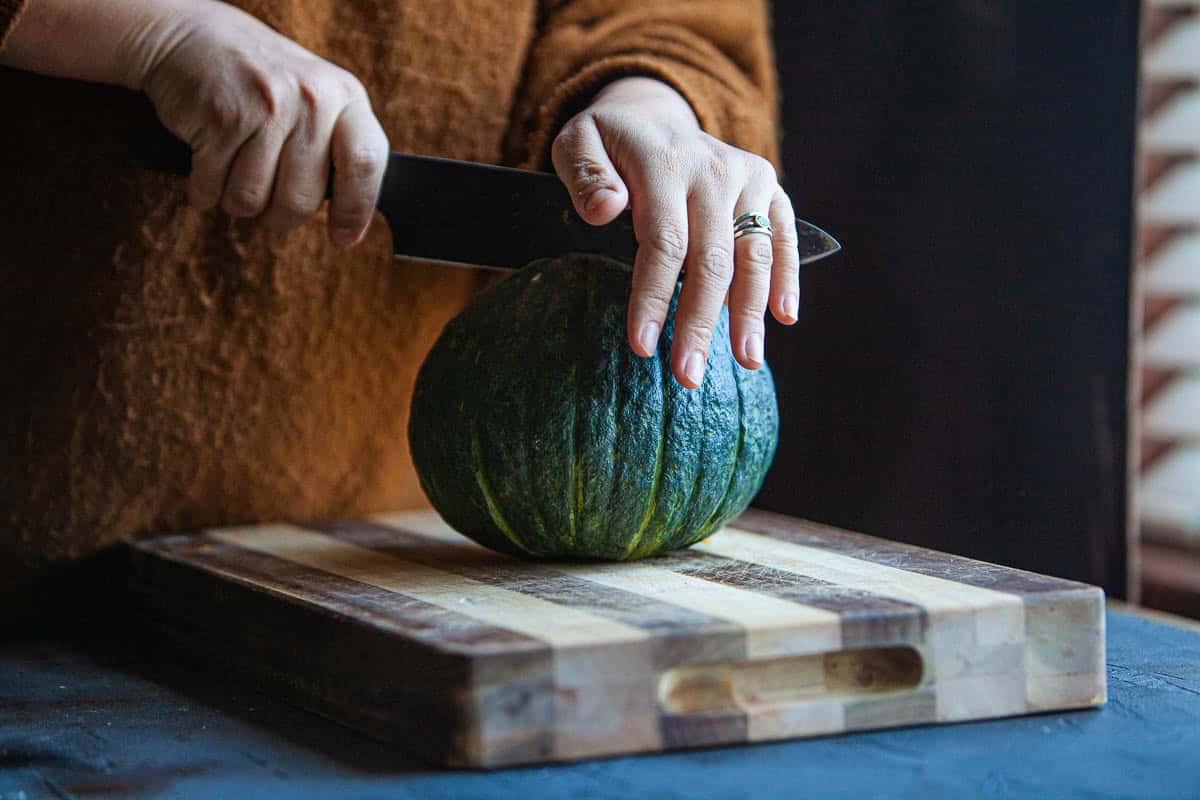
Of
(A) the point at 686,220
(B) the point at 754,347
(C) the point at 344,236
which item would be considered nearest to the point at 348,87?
(C) the point at 344,236

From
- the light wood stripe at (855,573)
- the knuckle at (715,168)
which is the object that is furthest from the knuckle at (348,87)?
the light wood stripe at (855,573)

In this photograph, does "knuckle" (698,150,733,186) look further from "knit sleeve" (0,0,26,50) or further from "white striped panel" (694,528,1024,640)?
"knit sleeve" (0,0,26,50)

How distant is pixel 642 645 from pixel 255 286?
0.83m

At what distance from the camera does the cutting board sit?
99 cm

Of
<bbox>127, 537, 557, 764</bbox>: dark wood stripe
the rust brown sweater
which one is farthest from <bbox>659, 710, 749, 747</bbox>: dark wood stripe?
the rust brown sweater

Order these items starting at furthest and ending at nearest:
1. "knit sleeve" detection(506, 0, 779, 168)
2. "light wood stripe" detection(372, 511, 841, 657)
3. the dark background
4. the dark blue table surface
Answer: the dark background → "knit sleeve" detection(506, 0, 779, 168) → "light wood stripe" detection(372, 511, 841, 657) → the dark blue table surface

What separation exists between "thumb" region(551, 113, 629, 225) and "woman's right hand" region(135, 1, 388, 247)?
212 millimetres

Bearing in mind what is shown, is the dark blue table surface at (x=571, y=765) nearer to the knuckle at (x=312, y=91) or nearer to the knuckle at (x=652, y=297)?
the knuckle at (x=652, y=297)

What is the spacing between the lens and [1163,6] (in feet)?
7.21

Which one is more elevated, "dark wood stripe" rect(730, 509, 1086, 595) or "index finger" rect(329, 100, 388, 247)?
"index finger" rect(329, 100, 388, 247)

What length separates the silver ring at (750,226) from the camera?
1261 mm

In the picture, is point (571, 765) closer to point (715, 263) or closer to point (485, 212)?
point (715, 263)

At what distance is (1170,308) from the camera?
2.34 m

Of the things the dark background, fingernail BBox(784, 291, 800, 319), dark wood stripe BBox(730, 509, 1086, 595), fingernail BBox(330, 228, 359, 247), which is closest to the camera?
dark wood stripe BBox(730, 509, 1086, 595)
